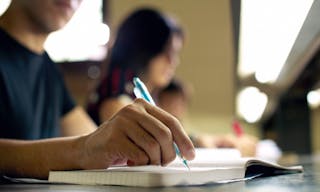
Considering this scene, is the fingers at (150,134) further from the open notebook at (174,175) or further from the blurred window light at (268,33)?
the blurred window light at (268,33)

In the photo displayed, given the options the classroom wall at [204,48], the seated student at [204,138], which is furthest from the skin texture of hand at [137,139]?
the classroom wall at [204,48]

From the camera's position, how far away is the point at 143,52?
1495mm

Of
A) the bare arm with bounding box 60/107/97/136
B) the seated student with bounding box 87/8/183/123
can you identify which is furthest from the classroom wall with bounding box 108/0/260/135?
the bare arm with bounding box 60/107/97/136

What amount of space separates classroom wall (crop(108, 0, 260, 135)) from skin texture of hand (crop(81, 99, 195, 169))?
2.09 metres

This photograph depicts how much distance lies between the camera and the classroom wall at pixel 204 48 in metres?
2.83

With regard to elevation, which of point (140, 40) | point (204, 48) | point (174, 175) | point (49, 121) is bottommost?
point (174, 175)

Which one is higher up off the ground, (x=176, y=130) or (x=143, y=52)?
(x=143, y=52)

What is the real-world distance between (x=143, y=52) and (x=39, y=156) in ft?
2.92

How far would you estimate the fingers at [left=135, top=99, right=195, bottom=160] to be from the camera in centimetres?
53

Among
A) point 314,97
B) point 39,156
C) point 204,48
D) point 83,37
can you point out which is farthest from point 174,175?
point 314,97

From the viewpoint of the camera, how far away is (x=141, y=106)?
0.56 metres

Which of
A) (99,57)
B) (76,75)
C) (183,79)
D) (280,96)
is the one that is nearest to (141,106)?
(280,96)

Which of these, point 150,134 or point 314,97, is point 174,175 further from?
point 314,97

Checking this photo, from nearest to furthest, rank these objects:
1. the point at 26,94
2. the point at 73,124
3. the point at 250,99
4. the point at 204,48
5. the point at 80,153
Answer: the point at 80,153 < the point at 26,94 < the point at 73,124 < the point at 250,99 < the point at 204,48
